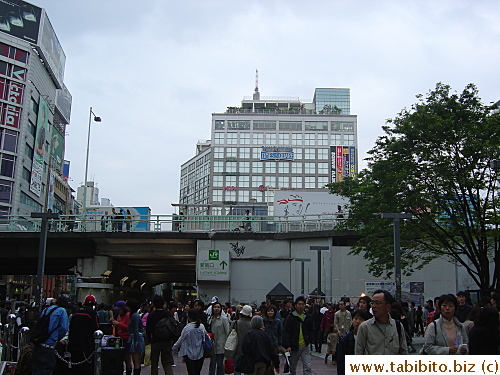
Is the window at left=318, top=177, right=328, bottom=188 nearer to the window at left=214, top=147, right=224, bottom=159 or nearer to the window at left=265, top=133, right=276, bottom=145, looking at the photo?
the window at left=265, top=133, right=276, bottom=145

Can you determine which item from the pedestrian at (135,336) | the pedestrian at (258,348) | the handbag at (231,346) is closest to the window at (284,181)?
the pedestrian at (135,336)

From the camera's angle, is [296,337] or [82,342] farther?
[296,337]

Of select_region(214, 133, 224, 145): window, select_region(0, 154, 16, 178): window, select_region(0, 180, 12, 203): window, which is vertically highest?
select_region(214, 133, 224, 145): window

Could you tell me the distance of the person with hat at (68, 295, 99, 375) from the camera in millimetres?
9844

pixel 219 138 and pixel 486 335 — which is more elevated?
pixel 219 138

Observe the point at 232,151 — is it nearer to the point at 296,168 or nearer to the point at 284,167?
the point at 284,167

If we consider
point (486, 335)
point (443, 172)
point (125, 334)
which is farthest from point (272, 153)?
point (486, 335)

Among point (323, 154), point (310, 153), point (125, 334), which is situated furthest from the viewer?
point (323, 154)

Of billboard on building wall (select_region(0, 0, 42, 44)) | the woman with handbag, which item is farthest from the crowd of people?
billboard on building wall (select_region(0, 0, 42, 44))

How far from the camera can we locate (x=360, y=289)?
106 ft

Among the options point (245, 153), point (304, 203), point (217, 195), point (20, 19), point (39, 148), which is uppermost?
point (20, 19)

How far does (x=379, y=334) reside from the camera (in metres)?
5.93

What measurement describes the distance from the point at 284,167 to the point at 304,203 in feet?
197

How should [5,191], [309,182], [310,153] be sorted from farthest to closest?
[310,153] < [309,182] < [5,191]
